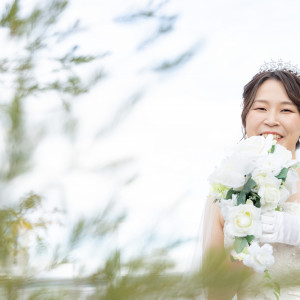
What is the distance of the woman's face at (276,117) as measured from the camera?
250 cm

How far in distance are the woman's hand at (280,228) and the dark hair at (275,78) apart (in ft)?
2.12

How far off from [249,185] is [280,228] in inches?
11.6

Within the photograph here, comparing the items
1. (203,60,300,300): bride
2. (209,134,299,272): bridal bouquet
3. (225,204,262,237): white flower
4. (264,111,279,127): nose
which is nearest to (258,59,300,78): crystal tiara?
(203,60,300,300): bride

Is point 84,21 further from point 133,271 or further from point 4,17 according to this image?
point 133,271

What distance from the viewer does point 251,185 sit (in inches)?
80.9

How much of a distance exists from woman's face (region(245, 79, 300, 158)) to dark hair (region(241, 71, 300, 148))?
27mm

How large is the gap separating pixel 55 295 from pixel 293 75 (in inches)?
98.8

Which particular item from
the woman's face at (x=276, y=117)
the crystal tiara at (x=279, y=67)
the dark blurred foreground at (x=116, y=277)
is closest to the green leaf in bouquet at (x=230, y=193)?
the woman's face at (x=276, y=117)

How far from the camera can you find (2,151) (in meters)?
0.53

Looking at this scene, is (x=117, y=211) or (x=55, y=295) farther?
(x=117, y=211)

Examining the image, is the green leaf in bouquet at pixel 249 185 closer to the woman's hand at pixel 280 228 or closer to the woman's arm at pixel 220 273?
the woman's hand at pixel 280 228

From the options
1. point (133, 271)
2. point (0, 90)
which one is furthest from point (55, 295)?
point (0, 90)

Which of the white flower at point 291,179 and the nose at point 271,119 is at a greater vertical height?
the nose at point 271,119

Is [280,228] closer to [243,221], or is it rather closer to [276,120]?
[243,221]
